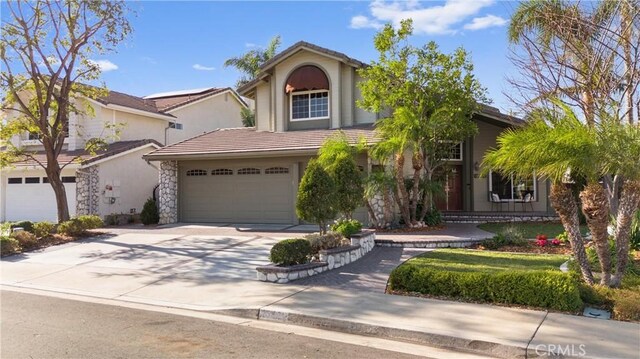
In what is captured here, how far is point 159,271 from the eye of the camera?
10438 millimetres

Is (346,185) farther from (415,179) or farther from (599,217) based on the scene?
(599,217)

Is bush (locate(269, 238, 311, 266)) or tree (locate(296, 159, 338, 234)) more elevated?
tree (locate(296, 159, 338, 234))

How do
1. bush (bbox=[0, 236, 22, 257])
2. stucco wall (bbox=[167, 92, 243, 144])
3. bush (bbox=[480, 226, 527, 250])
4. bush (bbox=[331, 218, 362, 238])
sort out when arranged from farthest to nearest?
stucco wall (bbox=[167, 92, 243, 144])
bush (bbox=[0, 236, 22, 257])
bush (bbox=[480, 226, 527, 250])
bush (bbox=[331, 218, 362, 238])

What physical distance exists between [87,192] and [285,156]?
8.87 m

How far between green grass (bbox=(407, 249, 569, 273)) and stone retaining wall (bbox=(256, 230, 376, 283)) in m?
1.37

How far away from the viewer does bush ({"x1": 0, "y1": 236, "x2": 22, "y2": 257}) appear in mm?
12953

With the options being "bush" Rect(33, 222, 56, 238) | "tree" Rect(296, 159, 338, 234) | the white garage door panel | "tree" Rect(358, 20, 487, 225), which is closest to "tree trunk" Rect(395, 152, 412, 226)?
"tree" Rect(358, 20, 487, 225)

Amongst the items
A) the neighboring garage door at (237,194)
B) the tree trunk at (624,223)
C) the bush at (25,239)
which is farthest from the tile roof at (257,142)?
the tree trunk at (624,223)

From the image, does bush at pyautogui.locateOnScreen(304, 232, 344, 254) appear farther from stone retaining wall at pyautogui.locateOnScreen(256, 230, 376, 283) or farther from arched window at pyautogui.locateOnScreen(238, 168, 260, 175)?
arched window at pyautogui.locateOnScreen(238, 168, 260, 175)

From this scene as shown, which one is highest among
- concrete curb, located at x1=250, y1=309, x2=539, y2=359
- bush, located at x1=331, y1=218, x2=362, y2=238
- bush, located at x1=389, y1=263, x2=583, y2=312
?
bush, located at x1=331, y1=218, x2=362, y2=238

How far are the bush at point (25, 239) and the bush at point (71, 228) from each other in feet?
3.39

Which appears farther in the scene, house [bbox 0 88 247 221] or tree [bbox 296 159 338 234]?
house [bbox 0 88 247 221]

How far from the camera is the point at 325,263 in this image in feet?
32.7

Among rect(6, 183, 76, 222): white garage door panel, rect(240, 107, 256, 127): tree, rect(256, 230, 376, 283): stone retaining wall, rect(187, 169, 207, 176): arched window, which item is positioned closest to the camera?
rect(256, 230, 376, 283): stone retaining wall
